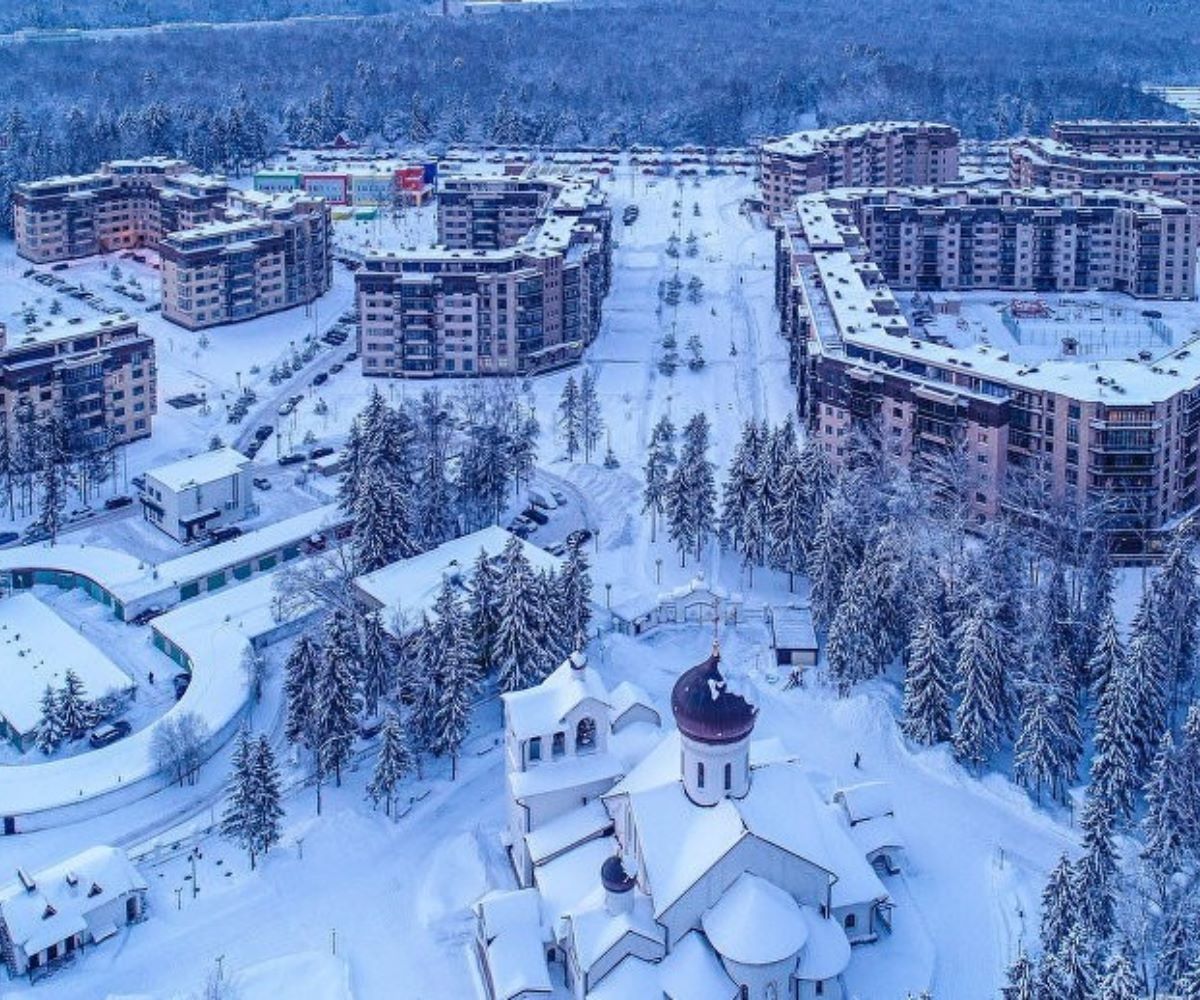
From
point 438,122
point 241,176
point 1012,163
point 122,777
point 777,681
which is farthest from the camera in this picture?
point 438,122

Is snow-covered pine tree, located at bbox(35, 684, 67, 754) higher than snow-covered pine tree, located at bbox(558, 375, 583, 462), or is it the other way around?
snow-covered pine tree, located at bbox(558, 375, 583, 462)

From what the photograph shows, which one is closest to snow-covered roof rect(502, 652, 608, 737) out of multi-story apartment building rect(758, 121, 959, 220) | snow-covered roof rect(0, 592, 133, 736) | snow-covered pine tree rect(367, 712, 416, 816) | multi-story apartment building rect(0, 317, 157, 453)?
snow-covered pine tree rect(367, 712, 416, 816)

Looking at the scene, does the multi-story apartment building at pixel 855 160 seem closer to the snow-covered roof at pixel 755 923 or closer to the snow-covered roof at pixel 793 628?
the snow-covered roof at pixel 793 628

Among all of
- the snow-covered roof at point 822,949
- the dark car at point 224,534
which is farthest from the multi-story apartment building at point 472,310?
the snow-covered roof at point 822,949

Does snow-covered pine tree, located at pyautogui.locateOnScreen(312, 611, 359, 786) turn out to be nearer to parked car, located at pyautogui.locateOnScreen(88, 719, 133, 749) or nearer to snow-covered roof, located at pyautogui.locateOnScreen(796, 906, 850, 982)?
parked car, located at pyautogui.locateOnScreen(88, 719, 133, 749)

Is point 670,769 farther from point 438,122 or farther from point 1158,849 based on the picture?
point 438,122

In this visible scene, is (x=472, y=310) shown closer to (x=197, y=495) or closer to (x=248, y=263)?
(x=248, y=263)

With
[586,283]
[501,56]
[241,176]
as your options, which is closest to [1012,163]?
[586,283]
